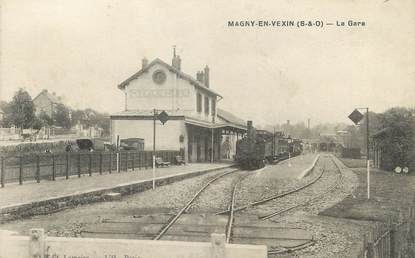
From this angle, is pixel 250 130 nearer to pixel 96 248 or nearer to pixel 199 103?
pixel 199 103

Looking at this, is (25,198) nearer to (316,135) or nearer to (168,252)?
(168,252)

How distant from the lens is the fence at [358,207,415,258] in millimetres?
4784

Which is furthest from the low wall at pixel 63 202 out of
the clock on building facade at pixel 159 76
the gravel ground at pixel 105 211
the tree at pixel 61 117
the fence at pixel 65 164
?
the tree at pixel 61 117

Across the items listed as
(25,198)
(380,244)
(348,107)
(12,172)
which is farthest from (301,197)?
(12,172)

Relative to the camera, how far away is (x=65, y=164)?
14.1 m

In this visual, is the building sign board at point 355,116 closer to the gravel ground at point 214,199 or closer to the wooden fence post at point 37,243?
the gravel ground at point 214,199

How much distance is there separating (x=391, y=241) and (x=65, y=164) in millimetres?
11196

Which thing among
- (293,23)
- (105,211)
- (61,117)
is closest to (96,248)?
(105,211)

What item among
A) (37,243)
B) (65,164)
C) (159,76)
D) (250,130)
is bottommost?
(37,243)

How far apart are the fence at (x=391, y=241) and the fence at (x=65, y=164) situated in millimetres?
9457

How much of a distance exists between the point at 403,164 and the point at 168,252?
51.1 feet

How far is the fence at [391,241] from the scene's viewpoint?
4.78 meters

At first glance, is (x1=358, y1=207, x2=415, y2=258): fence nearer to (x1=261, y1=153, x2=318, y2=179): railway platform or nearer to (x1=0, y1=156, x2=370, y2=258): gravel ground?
(x1=0, y1=156, x2=370, y2=258): gravel ground

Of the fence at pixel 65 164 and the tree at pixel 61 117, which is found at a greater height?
the tree at pixel 61 117
